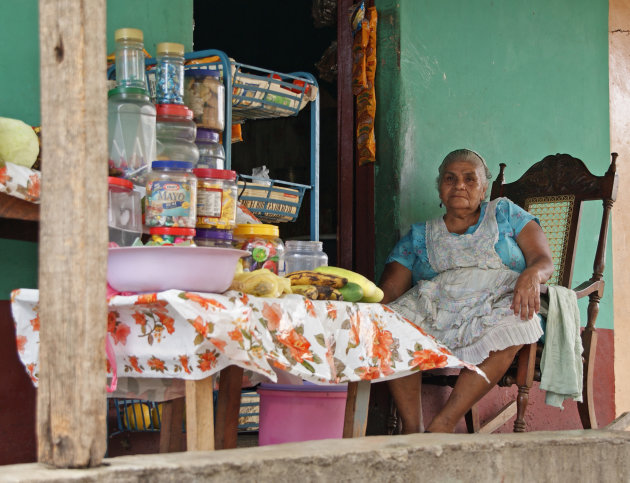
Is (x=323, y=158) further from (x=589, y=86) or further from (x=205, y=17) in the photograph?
(x=589, y=86)

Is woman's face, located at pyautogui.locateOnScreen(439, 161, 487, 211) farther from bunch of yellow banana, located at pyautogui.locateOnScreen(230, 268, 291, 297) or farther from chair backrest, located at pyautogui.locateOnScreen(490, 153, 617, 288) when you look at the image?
bunch of yellow banana, located at pyautogui.locateOnScreen(230, 268, 291, 297)

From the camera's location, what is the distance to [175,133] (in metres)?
2.91

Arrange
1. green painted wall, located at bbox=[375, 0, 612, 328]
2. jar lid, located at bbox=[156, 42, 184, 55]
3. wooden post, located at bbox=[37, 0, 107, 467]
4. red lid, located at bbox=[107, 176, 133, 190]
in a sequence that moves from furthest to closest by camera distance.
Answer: green painted wall, located at bbox=[375, 0, 612, 328], jar lid, located at bbox=[156, 42, 184, 55], red lid, located at bbox=[107, 176, 133, 190], wooden post, located at bbox=[37, 0, 107, 467]

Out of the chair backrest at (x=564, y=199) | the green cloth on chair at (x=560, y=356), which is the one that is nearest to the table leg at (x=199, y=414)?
the green cloth on chair at (x=560, y=356)

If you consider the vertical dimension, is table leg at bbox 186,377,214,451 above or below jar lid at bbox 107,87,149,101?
below

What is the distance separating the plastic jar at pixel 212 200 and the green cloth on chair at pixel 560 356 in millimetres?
1776

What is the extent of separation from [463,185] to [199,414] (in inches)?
87.6

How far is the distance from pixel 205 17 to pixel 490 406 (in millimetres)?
4203

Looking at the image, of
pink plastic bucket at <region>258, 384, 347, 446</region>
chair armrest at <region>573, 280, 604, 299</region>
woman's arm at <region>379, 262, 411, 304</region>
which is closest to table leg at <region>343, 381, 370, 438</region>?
pink plastic bucket at <region>258, 384, 347, 446</region>

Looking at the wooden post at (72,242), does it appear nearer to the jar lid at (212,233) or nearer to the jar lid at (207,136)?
the jar lid at (212,233)

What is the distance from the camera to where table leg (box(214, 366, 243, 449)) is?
2.92 meters

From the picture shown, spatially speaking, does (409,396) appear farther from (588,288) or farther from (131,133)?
(131,133)

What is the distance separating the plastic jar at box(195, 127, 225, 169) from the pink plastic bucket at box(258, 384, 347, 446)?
842 mm

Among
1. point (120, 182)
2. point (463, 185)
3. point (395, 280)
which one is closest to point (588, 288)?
point (463, 185)
